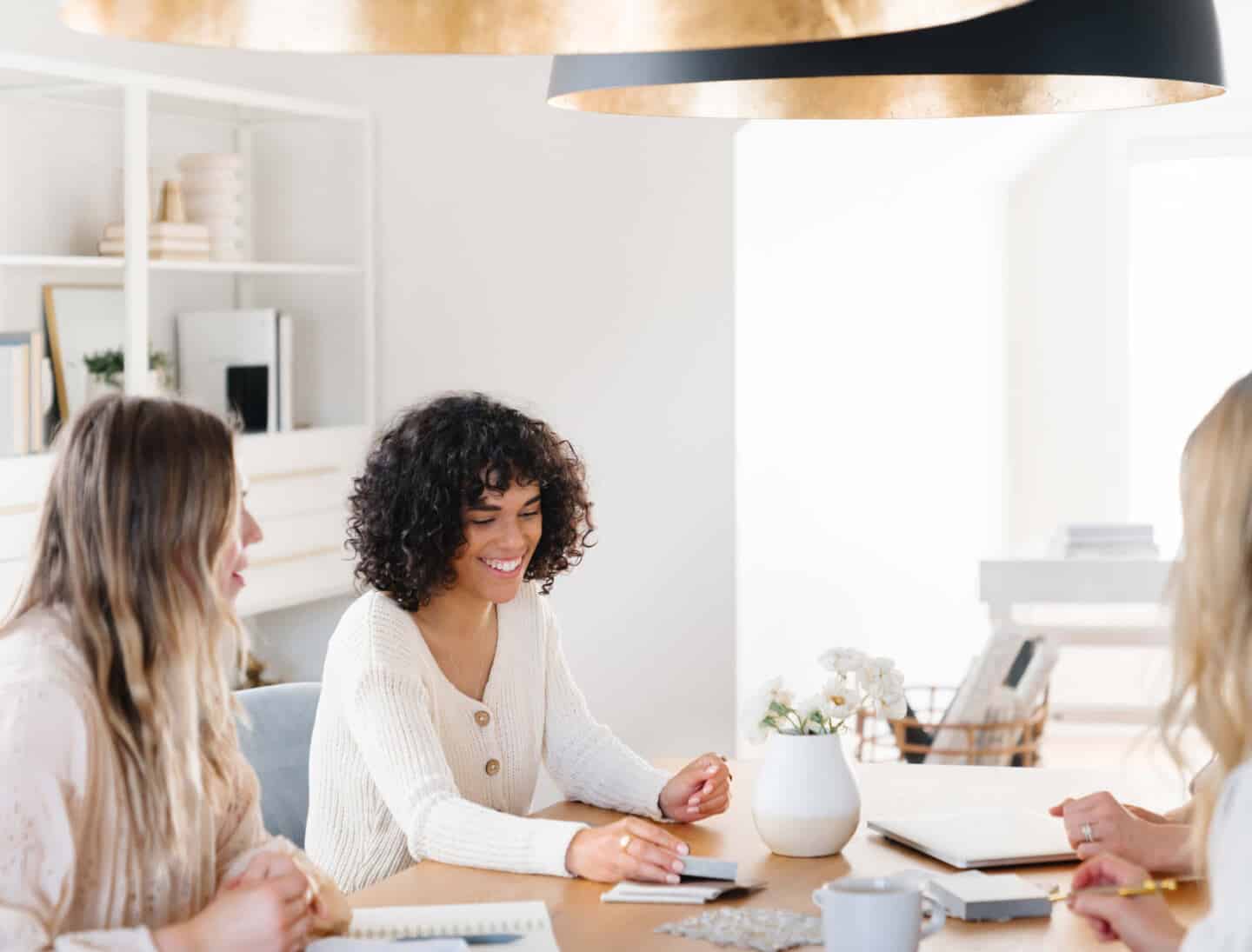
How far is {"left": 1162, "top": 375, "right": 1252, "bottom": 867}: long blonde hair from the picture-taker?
1.36 meters

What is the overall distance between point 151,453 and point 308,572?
2537 millimetres

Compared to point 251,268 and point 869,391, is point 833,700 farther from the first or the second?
point 869,391

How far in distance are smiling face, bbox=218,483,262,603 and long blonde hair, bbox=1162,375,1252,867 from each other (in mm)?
838

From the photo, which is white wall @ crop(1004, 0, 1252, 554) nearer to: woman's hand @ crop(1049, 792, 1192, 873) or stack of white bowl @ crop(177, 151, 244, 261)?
stack of white bowl @ crop(177, 151, 244, 261)

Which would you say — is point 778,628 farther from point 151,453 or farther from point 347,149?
point 151,453

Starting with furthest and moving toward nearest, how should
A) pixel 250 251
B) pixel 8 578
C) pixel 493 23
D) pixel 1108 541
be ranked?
1. pixel 1108 541
2. pixel 250 251
3. pixel 8 578
4. pixel 493 23

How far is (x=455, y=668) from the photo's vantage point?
2.35 meters

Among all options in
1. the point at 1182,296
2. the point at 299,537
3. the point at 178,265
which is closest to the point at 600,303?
the point at 299,537

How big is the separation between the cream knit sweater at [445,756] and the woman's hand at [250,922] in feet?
1.49

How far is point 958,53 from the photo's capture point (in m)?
1.50

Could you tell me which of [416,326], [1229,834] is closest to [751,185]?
[416,326]

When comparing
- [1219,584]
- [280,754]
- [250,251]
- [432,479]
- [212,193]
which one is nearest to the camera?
[1219,584]

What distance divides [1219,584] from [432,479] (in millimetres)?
1219

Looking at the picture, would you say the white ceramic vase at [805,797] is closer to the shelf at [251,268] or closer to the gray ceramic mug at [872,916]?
the gray ceramic mug at [872,916]
